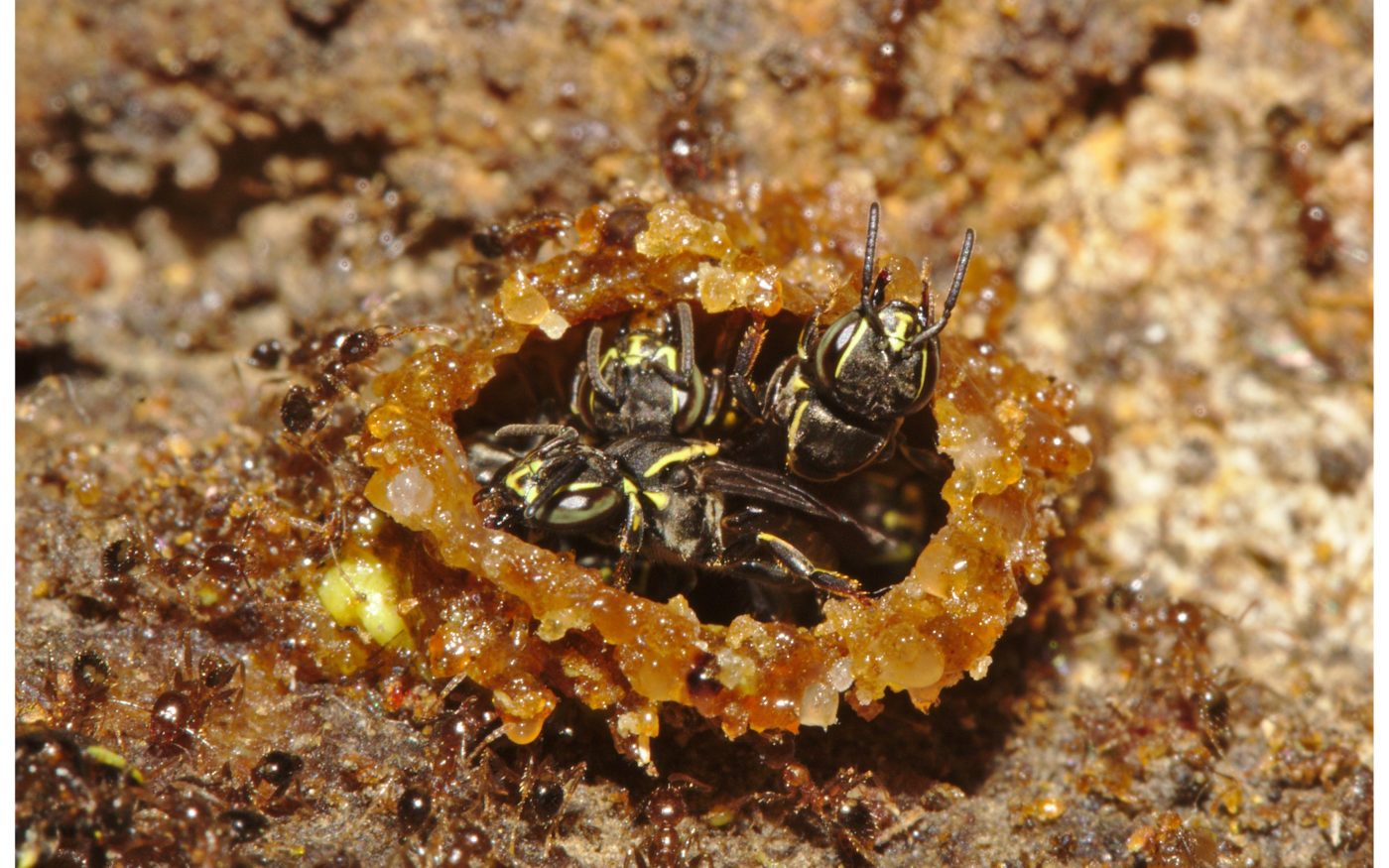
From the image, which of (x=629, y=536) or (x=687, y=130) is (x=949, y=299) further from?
(x=687, y=130)

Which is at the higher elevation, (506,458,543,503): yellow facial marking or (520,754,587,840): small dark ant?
(506,458,543,503): yellow facial marking

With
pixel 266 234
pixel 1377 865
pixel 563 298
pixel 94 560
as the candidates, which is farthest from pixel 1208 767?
pixel 266 234

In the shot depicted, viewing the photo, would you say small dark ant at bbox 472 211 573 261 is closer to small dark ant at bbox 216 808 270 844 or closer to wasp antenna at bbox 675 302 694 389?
wasp antenna at bbox 675 302 694 389

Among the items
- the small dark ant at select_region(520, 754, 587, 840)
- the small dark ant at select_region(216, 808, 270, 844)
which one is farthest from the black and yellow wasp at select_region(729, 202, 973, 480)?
the small dark ant at select_region(216, 808, 270, 844)

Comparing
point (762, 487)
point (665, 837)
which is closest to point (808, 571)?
point (762, 487)

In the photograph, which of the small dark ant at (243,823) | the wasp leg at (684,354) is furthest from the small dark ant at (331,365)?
the small dark ant at (243,823)

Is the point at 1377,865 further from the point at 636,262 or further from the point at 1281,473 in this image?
the point at 636,262
